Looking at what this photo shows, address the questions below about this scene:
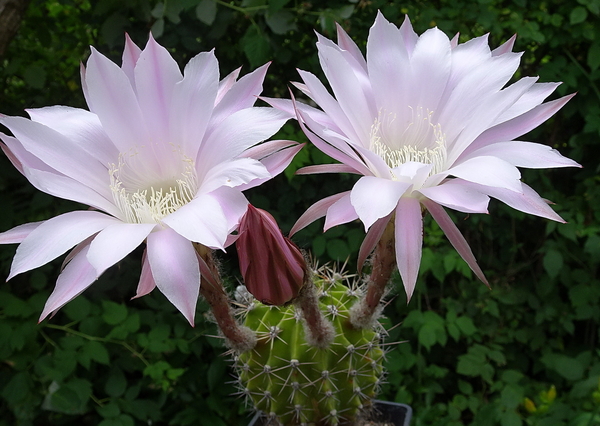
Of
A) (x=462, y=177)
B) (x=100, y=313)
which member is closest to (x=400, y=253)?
(x=462, y=177)

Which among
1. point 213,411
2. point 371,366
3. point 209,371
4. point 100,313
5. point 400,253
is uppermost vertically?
point 400,253

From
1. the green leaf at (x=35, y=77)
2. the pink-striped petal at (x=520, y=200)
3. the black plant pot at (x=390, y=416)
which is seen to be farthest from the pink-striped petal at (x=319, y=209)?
the green leaf at (x=35, y=77)

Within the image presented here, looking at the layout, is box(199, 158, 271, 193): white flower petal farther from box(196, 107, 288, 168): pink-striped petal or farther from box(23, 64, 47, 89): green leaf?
box(23, 64, 47, 89): green leaf

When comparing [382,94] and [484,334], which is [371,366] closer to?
[382,94]

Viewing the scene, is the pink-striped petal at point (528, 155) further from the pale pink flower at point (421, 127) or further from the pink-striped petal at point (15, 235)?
the pink-striped petal at point (15, 235)

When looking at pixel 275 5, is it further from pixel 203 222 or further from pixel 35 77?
pixel 203 222
